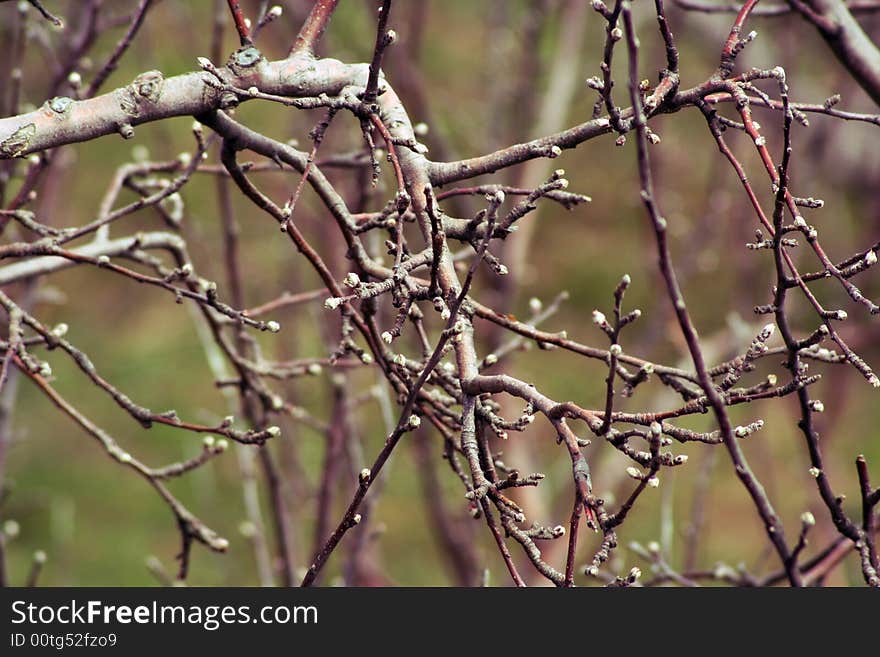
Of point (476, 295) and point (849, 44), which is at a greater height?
point (476, 295)

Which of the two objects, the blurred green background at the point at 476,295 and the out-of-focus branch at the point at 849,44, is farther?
the blurred green background at the point at 476,295

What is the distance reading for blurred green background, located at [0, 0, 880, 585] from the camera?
11.5ft

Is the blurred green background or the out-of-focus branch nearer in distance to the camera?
the out-of-focus branch

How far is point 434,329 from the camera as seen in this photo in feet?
11.6

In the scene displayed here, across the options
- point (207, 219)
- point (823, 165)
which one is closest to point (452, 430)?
point (823, 165)

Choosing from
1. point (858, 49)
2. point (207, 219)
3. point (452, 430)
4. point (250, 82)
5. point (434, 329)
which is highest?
point (207, 219)

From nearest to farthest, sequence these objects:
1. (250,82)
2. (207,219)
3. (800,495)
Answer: (250,82) < (800,495) < (207,219)

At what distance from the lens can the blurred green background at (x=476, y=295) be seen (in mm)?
3508

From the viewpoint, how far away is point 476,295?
434 centimetres

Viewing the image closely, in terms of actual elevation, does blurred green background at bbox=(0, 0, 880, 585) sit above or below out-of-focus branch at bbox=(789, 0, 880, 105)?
above

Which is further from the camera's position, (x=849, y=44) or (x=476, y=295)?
(x=476, y=295)

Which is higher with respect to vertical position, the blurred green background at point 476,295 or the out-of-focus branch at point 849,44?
the blurred green background at point 476,295

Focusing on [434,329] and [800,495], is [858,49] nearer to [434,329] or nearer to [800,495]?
[434,329]
